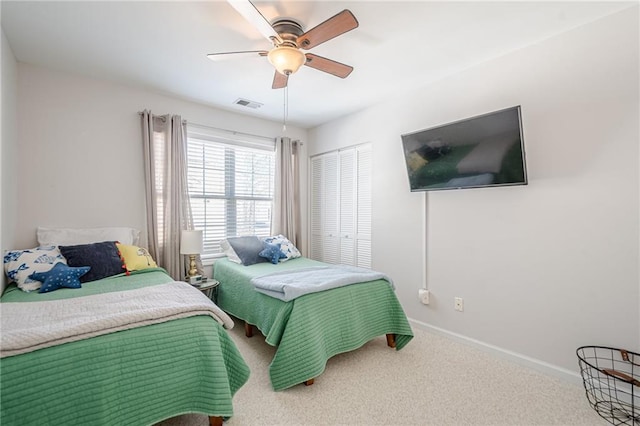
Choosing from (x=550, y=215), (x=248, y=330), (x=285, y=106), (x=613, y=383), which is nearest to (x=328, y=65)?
(x=285, y=106)

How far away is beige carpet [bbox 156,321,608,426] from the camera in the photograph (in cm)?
169

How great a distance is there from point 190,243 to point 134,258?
1.68ft

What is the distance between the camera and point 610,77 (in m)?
1.90

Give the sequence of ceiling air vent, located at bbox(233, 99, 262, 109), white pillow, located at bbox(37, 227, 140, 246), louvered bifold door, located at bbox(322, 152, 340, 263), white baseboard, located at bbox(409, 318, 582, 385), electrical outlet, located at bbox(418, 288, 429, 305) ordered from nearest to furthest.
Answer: white baseboard, located at bbox(409, 318, 582, 385)
white pillow, located at bbox(37, 227, 140, 246)
electrical outlet, located at bbox(418, 288, 429, 305)
ceiling air vent, located at bbox(233, 99, 262, 109)
louvered bifold door, located at bbox(322, 152, 340, 263)

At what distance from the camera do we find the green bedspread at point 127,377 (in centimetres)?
113

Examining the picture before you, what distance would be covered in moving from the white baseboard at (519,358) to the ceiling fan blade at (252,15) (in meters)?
2.82

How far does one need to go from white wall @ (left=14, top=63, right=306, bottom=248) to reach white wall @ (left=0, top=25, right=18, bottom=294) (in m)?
0.10

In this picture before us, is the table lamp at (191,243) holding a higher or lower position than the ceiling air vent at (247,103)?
lower

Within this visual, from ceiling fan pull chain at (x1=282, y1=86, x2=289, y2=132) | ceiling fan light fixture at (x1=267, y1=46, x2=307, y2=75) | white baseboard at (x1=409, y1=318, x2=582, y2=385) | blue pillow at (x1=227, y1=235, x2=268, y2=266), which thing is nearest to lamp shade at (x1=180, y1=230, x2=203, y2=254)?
blue pillow at (x1=227, y1=235, x2=268, y2=266)

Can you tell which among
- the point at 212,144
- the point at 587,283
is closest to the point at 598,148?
the point at 587,283

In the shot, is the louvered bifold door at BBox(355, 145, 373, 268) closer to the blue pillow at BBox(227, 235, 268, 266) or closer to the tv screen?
the tv screen

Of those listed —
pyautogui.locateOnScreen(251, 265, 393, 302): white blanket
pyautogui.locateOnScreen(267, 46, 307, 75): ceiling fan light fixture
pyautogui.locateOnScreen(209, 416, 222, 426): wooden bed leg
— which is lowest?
pyautogui.locateOnScreen(209, 416, 222, 426): wooden bed leg

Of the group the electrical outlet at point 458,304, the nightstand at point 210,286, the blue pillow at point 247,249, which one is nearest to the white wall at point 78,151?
the nightstand at point 210,286

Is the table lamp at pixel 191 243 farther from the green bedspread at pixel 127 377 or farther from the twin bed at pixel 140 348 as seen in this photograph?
the green bedspread at pixel 127 377
